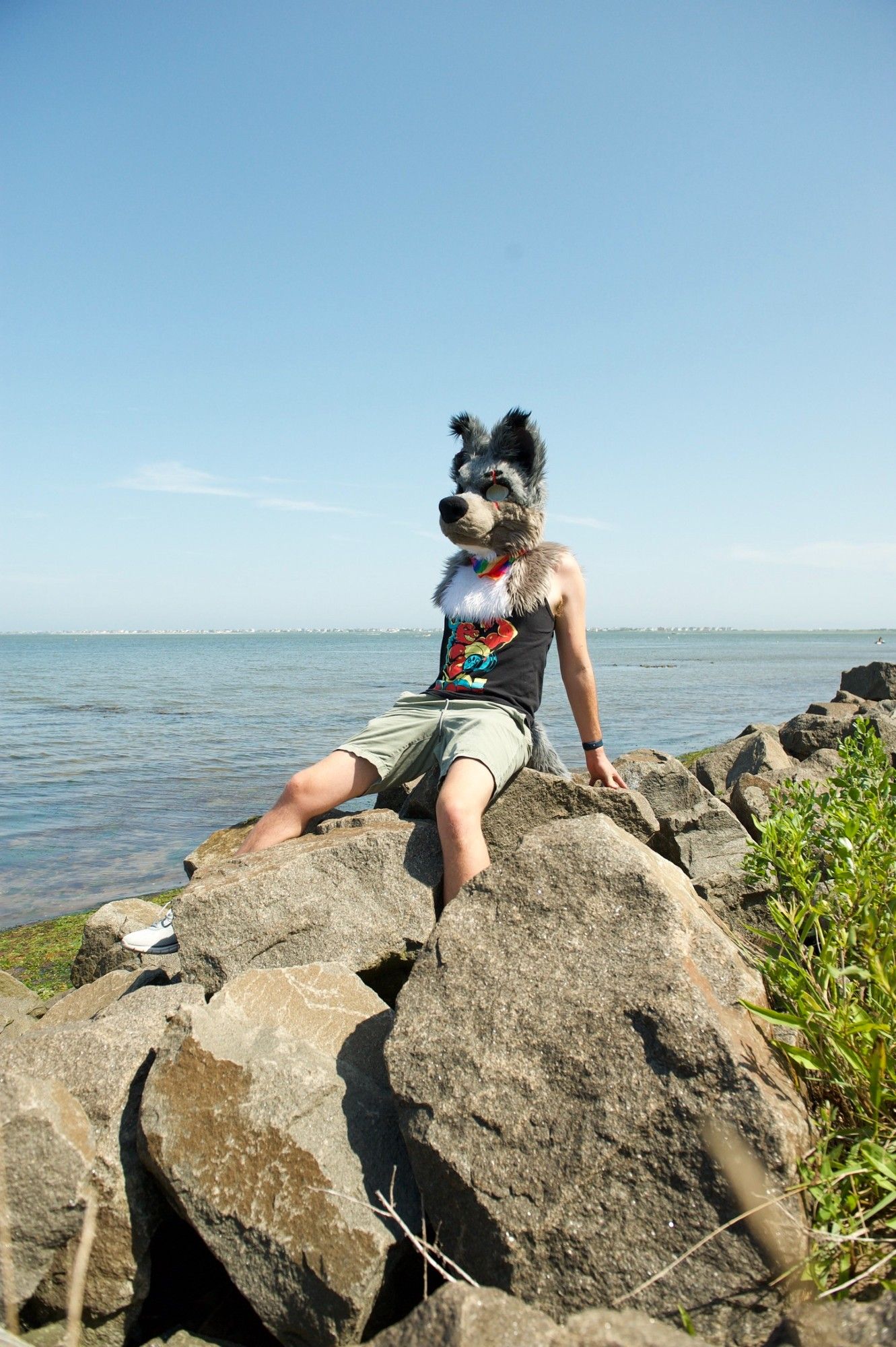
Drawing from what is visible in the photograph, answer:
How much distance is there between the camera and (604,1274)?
1894 millimetres

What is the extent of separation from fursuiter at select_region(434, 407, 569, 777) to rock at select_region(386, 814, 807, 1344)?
1.61 metres

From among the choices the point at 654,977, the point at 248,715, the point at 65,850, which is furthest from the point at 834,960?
the point at 248,715

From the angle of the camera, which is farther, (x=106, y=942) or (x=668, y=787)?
(x=668, y=787)

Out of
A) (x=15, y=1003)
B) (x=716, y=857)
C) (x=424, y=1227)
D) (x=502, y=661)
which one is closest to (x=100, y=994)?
(x=15, y=1003)

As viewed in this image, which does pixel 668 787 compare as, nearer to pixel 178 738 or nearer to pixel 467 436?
pixel 467 436

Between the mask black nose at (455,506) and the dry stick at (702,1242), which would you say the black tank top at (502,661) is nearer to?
the mask black nose at (455,506)

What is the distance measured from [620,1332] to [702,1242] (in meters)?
0.50

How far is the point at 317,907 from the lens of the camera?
332 cm

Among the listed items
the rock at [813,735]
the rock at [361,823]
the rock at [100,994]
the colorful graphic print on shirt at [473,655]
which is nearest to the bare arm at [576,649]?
the colorful graphic print on shirt at [473,655]

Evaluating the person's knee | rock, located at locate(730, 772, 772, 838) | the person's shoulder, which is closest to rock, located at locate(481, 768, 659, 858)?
the person's knee

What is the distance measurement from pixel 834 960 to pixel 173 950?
9.34 feet

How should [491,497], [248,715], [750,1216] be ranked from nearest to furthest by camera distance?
[750,1216]
[491,497]
[248,715]

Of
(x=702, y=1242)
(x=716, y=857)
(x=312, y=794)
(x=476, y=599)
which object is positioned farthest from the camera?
(x=716, y=857)

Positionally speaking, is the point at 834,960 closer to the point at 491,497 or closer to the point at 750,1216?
the point at 750,1216
